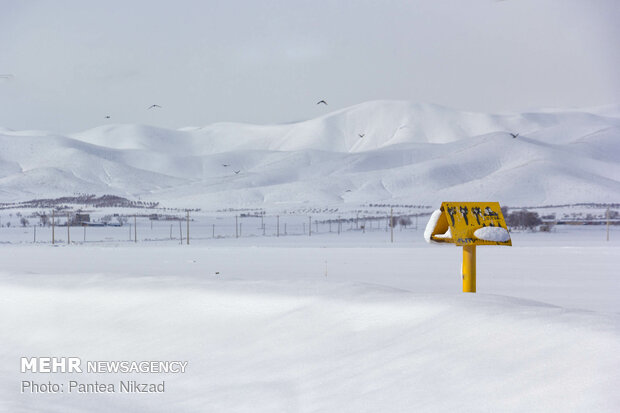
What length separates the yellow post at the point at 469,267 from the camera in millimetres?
8352

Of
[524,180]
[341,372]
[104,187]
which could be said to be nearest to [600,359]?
[341,372]

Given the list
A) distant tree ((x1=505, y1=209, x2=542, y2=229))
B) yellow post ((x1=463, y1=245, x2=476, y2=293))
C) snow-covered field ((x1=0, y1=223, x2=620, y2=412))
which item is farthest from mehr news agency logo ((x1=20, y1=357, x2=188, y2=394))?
distant tree ((x1=505, y1=209, x2=542, y2=229))

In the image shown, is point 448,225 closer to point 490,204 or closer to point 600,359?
point 490,204

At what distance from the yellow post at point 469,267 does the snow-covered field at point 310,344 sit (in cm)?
40

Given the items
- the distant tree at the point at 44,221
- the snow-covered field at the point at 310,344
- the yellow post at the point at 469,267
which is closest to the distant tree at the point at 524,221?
the distant tree at the point at 44,221

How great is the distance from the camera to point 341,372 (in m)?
6.72

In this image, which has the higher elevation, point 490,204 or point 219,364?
point 490,204

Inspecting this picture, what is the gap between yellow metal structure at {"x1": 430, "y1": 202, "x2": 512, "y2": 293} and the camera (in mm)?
8031

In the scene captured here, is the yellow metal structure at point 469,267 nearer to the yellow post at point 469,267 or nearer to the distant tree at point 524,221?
the yellow post at point 469,267

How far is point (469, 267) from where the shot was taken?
28.3 ft

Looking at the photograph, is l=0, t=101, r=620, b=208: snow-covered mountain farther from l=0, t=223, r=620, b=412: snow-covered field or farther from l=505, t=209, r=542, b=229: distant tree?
l=0, t=223, r=620, b=412: snow-covered field

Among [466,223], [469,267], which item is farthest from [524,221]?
[466,223]

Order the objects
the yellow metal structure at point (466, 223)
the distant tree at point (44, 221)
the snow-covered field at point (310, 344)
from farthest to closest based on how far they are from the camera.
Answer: the distant tree at point (44, 221) → the yellow metal structure at point (466, 223) → the snow-covered field at point (310, 344)

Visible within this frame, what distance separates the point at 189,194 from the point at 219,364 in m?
138
